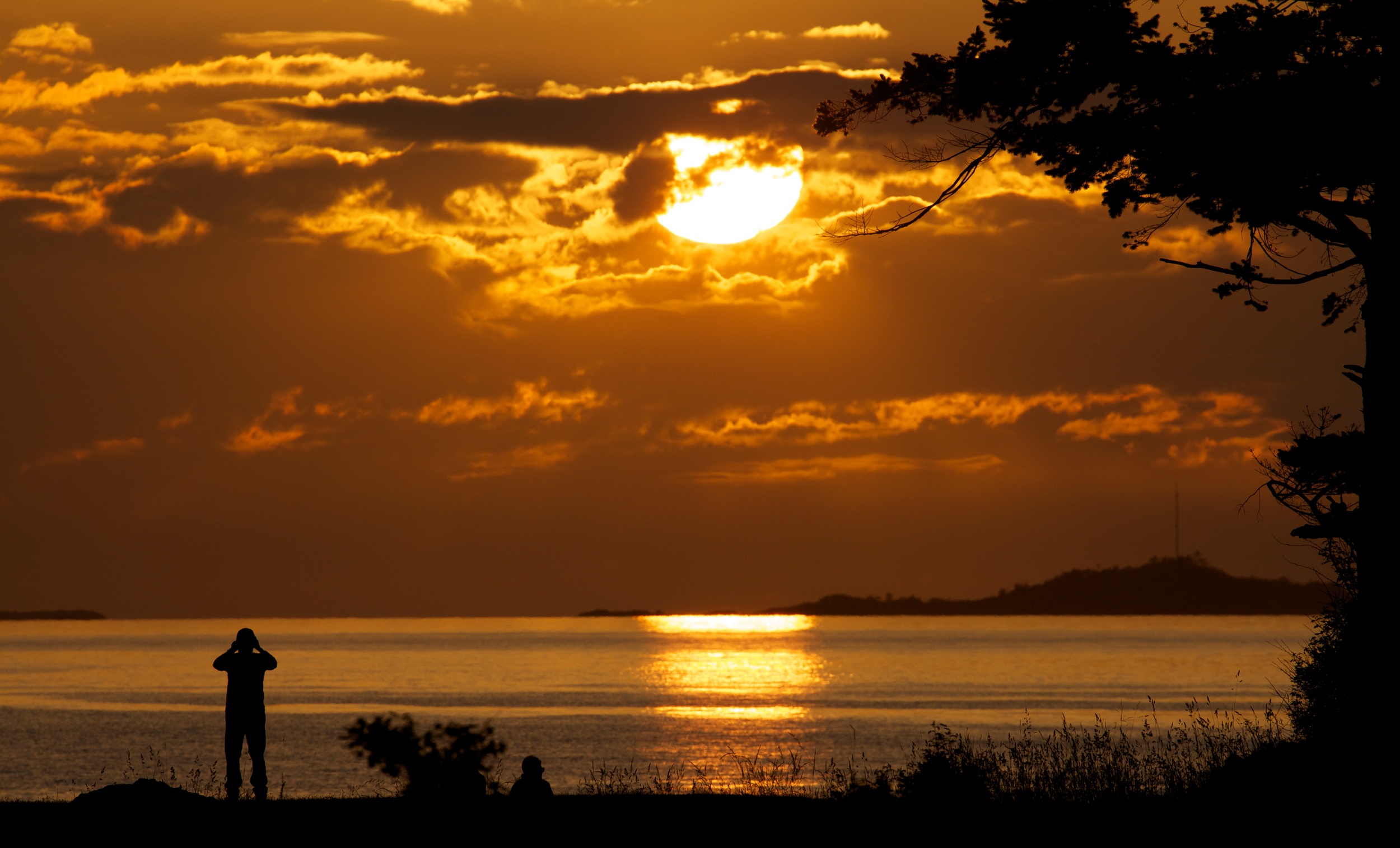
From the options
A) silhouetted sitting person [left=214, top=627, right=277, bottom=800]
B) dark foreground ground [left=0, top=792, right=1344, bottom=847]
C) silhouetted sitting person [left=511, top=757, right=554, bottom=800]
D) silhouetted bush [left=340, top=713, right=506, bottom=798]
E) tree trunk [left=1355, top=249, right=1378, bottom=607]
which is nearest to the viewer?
dark foreground ground [left=0, top=792, right=1344, bottom=847]

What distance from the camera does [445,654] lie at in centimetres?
19525

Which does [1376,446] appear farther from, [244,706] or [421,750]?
[244,706]

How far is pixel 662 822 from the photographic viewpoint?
15695 mm

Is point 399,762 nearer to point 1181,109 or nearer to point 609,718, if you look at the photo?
point 1181,109

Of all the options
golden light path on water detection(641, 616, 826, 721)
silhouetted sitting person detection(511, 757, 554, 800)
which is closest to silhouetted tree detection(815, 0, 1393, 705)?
silhouetted sitting person detection(511, 757, 554, 800)

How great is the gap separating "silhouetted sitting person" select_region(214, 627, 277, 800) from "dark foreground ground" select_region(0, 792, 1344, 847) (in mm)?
1973

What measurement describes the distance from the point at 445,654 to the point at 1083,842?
616 ft

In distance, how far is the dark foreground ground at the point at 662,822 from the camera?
13.9 meters

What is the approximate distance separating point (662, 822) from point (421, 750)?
12.2ft

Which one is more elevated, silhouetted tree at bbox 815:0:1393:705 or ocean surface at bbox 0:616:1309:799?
silhouetted tree at bbox 815:0:1393:705

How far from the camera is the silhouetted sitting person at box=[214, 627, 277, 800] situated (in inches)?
723

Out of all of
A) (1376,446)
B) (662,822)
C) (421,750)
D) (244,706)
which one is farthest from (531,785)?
(1376,446)

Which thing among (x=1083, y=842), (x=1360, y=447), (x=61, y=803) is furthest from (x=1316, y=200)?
(x=61, y=803)

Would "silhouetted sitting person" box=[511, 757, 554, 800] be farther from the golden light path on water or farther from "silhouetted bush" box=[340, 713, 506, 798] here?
the golden light path on water
